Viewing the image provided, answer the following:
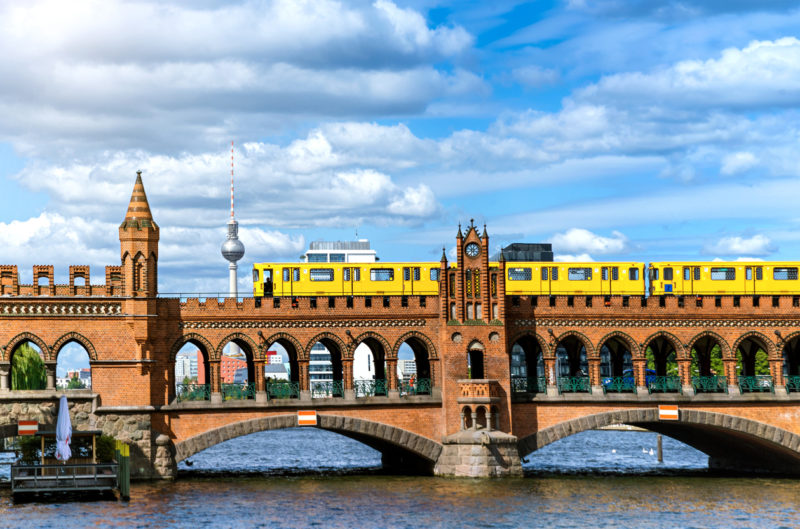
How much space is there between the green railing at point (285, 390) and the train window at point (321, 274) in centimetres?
678

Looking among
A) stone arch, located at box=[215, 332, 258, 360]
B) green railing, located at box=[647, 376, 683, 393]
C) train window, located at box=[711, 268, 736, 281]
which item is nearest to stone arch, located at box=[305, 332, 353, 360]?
stone arch, located at box=[215, 332, 258, 360]

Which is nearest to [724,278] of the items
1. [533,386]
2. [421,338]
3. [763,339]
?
[763,339]

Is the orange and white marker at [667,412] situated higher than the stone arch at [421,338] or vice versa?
the stone arch at [421,338]

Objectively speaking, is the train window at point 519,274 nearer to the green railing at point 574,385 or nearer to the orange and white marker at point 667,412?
the green railing at point 574,385

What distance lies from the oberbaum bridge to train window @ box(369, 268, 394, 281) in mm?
3538

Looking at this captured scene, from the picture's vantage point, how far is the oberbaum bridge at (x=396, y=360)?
63.0 m

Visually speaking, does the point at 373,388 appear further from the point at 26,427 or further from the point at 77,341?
the point at 26,427

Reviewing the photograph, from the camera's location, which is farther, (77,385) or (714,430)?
(77,385)

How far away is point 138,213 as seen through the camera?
212ft

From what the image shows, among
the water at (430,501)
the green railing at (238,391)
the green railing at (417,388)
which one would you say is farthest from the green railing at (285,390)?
the green railing at (417,388)

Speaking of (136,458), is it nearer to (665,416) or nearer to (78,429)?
(78,429)

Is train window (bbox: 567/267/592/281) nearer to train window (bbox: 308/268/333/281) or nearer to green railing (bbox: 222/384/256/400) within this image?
train window (bbox: 308/268/333/281)

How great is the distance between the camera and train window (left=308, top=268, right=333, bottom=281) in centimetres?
7000

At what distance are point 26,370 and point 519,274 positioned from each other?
40625 mm
